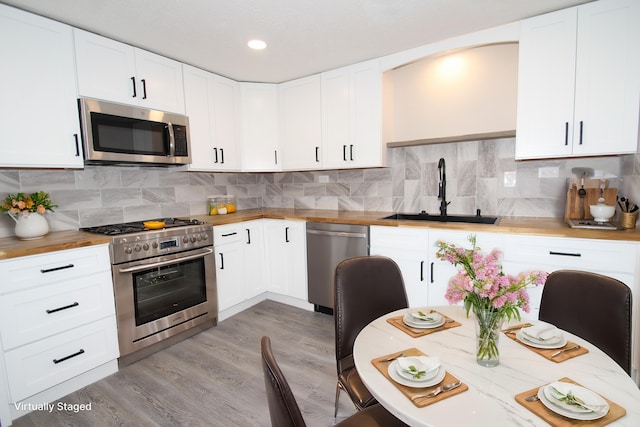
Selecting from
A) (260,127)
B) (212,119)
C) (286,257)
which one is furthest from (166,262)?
(260,127)

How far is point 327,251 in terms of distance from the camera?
3016 mm

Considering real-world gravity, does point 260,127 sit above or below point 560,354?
above

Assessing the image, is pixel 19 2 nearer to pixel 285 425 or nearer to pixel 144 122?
pixel 144 122

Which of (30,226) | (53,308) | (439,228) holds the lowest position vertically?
(53,308)

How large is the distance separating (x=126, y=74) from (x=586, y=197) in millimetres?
3665

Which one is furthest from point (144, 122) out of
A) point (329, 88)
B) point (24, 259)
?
point (329, 88)

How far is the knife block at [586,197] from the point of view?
2.29 meters

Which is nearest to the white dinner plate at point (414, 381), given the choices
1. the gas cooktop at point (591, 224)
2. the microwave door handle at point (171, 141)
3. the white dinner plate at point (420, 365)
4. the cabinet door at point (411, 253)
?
the white dinner plate at point (420, 365)

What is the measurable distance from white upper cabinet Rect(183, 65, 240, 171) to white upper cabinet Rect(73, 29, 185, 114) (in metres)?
0.14

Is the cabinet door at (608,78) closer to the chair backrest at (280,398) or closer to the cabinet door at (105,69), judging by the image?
the chair backrest at (280,398)

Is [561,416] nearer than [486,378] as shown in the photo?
Yes

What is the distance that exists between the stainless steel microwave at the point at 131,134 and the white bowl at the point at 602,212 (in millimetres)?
3239

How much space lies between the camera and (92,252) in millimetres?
2109

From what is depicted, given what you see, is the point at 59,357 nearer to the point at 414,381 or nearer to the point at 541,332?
the point at 414,381
